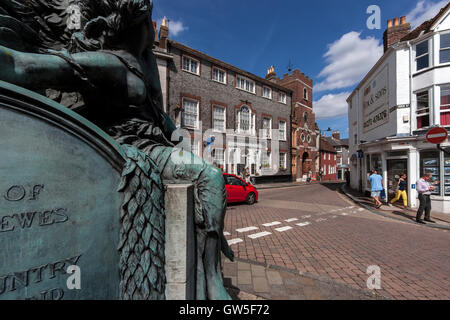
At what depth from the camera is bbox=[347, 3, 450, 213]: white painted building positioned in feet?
28.6

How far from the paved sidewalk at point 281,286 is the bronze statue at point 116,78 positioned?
1.26 metres

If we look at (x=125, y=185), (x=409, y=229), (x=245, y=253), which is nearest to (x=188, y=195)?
(x=125, y=185)

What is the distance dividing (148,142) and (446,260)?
5881 millimetres

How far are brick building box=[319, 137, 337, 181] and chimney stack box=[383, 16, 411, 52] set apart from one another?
858 inches

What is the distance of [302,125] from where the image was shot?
2638 cm

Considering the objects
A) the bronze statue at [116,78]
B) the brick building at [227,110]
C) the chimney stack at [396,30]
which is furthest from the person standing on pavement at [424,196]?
the chimney stack at [396,30]

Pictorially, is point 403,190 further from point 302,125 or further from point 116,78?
point 302,125

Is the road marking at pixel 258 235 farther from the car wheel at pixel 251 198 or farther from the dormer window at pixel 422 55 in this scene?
the dormer window at pixel 422 55

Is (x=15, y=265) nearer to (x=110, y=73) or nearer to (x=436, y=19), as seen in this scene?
Answer: (x=110, y=73)

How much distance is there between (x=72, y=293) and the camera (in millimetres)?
1124

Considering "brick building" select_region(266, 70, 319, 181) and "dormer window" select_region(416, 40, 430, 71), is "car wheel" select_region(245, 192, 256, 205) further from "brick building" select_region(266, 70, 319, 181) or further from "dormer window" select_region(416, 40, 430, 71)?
"brick building" select_region(266, 70, 319, 181)

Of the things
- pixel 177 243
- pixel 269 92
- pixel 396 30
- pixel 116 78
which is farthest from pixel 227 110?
pixel 177 243

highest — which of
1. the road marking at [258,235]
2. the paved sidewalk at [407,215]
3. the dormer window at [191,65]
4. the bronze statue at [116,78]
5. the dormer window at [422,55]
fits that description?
the dormer window at [191,65]

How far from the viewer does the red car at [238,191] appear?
9125 millimetres
